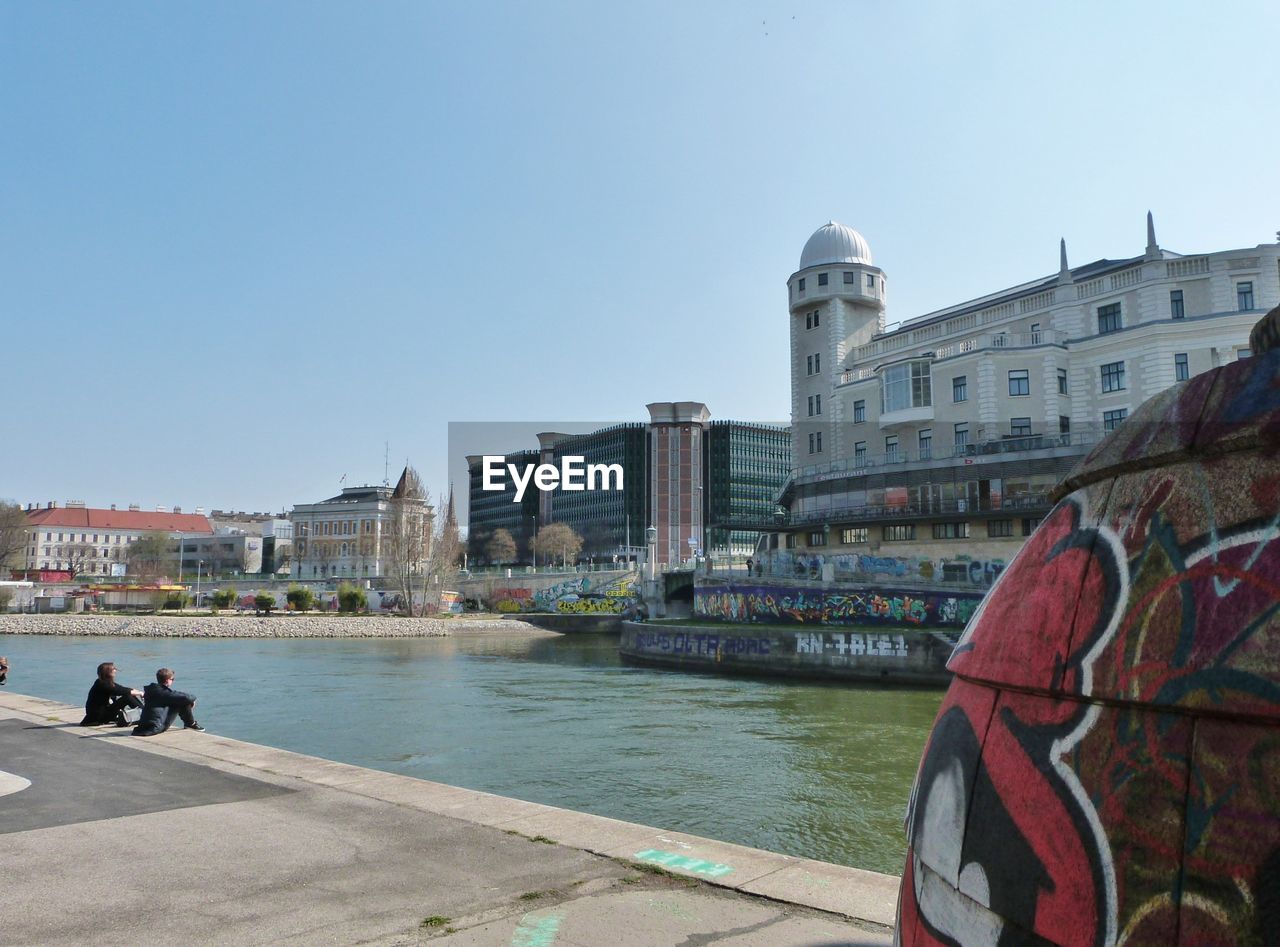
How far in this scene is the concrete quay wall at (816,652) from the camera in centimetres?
3656

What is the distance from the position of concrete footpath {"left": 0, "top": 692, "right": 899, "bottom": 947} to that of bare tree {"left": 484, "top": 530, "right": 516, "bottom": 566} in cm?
14038

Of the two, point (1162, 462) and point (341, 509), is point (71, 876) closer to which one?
point (1162, 462)

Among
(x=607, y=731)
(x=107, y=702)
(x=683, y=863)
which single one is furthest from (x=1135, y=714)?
(x=607, y=731)

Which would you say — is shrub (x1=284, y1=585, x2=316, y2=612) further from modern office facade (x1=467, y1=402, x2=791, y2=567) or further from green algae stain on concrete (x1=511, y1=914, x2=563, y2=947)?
green algae stain on concrete (x1=511, y1=914, x2=563, y2=947)

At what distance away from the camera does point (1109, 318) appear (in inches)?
2039

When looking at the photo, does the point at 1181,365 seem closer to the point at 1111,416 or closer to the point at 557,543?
the point at 1111,416

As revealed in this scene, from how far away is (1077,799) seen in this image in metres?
1.90

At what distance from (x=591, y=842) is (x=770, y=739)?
Result: 15066 millimetres

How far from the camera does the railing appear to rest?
165 feet

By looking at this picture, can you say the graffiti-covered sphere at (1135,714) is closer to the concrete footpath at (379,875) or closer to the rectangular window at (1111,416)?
the concrete footpath at (379,875)

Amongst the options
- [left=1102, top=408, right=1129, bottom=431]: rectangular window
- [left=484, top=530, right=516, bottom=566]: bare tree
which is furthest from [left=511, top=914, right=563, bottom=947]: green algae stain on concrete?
[left=484, top=530, right=516, bottom=566]: bare tree

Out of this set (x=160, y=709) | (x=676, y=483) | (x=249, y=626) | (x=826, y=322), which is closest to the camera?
(x=160, y=709)

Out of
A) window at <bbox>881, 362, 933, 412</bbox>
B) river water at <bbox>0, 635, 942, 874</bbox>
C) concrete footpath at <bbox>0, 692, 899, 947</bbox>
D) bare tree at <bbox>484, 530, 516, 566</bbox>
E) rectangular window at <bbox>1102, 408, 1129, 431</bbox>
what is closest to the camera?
concrete footpath at <bbox>0, 692, 899, 947</bbox>

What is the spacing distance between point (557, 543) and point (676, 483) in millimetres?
23315
